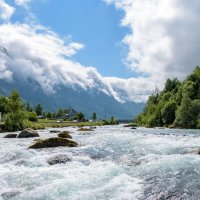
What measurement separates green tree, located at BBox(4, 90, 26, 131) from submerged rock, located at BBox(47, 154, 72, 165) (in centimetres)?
8408

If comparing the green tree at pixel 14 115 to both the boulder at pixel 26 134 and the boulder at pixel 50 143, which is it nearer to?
the boulder at pixel 26 134

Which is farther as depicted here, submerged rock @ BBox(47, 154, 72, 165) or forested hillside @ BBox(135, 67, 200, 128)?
forested hillside @ BBox(135, 67, 200, 128)

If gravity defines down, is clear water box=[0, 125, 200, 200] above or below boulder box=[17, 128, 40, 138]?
below

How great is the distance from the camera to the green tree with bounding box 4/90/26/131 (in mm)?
117625

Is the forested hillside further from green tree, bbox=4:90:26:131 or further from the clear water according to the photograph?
the clear water

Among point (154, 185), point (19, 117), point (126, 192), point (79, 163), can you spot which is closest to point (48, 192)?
point (126, 192)

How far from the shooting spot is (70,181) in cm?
2634

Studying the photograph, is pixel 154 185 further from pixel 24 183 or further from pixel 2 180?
pixel 2 180

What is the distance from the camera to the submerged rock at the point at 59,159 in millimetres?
34281

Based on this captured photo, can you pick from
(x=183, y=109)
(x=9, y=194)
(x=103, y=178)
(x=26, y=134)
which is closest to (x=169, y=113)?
(x=183, y=109)

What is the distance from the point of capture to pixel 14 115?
11881 cm

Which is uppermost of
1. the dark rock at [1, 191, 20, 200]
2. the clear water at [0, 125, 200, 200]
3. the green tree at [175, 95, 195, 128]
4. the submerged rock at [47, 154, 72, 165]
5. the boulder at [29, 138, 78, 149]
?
the green tree at [175, 95, 195, 128]

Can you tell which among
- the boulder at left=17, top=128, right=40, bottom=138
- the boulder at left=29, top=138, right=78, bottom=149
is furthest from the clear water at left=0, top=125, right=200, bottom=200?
the boulder at left=17, top=128, right=40, bottom=138

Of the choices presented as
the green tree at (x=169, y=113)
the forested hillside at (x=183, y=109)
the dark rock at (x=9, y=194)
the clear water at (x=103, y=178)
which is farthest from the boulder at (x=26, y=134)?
the green tree at (x=169, y=113)
